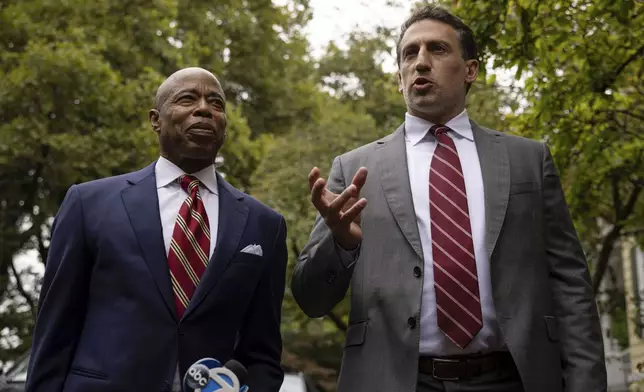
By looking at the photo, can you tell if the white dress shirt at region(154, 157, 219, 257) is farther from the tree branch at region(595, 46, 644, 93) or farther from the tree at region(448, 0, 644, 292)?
the tree branch at region(595, 46, 644, 93)

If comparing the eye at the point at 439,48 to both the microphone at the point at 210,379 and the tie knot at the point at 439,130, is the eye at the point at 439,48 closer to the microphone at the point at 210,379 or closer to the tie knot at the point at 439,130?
the tie knot at the point at 439,130

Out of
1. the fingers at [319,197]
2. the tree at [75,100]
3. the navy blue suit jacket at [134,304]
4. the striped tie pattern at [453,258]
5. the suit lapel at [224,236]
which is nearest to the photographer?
the fingers at [319,197]

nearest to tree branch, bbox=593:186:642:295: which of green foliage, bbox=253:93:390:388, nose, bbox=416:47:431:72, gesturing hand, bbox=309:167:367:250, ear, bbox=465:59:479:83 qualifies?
green foliage, bbox=253:93:390:388

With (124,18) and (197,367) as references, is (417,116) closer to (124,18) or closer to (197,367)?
(197,367)

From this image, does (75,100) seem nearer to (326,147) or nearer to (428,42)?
(326,147)

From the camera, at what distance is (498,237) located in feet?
14.8

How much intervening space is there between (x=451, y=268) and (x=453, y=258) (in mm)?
46

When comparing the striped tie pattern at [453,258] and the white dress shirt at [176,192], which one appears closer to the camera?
the striped tie pattern at [453,258]

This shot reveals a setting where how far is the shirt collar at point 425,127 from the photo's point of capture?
4.87m

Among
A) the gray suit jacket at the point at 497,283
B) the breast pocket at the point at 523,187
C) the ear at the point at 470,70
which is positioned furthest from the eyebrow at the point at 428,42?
the breast pocket at the point at 523,187

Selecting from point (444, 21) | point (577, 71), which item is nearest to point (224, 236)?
point (444, 21)

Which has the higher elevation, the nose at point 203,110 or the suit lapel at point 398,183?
the nose at point 203,110

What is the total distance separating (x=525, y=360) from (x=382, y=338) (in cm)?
56

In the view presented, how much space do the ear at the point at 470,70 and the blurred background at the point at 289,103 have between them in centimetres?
348
